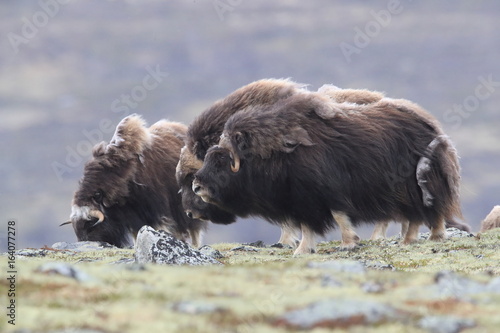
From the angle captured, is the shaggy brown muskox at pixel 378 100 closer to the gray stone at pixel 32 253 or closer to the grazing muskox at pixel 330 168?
the grazing muskox at pixel 330 168

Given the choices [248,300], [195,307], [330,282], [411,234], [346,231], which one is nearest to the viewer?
[195,307]

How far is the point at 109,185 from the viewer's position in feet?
40.7

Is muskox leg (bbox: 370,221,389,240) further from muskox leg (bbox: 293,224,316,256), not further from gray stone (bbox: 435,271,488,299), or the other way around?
gray stone (bbox: 435,271,488,299)

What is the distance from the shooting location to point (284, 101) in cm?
1033

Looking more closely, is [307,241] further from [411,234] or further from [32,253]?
[32,253]

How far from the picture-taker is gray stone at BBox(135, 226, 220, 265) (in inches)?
312

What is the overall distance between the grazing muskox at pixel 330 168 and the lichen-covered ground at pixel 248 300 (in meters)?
4.21

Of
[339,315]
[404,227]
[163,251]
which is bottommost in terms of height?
[339,315]

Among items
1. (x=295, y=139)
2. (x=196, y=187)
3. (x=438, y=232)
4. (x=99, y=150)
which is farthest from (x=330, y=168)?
(x=99, y=150)

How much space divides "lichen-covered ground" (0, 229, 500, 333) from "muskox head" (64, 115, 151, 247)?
21.9ft

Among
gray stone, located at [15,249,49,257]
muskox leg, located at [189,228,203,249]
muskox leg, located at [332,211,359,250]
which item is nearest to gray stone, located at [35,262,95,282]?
muskox leg, located at [332,211,359,250]

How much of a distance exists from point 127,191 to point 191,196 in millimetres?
1634

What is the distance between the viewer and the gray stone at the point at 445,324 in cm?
400

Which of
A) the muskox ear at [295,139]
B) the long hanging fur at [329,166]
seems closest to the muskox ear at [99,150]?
the long hanging fur at [329,166]
